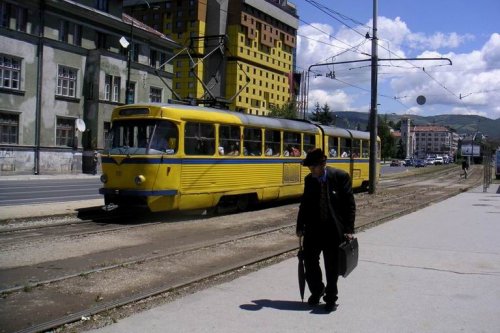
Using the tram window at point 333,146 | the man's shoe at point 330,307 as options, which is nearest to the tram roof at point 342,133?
the tram window at point 333,146

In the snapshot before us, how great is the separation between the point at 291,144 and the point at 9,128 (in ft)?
81.2

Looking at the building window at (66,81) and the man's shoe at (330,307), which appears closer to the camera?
the man's shoe at (330,307)

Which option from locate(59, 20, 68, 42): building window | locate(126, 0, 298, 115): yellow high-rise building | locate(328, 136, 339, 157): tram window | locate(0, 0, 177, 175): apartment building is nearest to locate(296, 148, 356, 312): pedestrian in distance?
locate(328, 136, 339, 157): tram window

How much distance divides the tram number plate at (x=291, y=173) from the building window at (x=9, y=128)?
2441 cm

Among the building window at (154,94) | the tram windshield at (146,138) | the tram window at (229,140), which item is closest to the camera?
the tram windshield at (146,138)

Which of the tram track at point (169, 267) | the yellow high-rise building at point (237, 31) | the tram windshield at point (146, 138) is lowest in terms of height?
the tram track at point (169, 267)

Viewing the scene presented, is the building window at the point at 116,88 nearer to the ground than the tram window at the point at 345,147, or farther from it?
farther from it

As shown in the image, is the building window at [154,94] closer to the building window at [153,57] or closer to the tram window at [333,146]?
the building window at [153,57]

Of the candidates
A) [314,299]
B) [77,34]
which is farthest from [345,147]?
[77,34]

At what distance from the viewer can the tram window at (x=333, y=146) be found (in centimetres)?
2136

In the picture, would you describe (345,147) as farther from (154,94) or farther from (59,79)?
(154,94)

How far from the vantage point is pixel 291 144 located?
60.0 feet

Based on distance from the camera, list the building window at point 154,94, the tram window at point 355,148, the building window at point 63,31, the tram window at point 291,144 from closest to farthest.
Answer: the tram window at point 291,144, the tram window at point 355,148, the building window at point 63,31, the building window at point 154,94

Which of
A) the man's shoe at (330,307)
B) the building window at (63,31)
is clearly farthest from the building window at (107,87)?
the man's shoe at (330,307)
